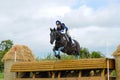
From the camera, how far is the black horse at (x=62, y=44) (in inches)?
611

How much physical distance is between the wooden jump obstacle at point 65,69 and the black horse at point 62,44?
553 millimetres

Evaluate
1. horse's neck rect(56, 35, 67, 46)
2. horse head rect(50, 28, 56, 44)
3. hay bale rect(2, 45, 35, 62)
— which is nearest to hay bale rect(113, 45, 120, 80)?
horse's neck rect(56, 35, 67, 46)

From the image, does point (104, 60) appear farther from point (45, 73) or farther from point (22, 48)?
point (22, 48)

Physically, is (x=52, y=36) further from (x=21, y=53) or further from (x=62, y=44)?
(x=21, y=53)

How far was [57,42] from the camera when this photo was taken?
15867 mm

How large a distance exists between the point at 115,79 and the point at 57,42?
2685 mm

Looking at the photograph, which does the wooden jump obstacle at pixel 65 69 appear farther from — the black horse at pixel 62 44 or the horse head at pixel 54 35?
the horse head at pixel 54 35

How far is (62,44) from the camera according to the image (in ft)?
52.4

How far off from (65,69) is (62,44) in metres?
1.04

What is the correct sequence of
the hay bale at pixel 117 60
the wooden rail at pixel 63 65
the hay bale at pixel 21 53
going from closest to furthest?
the hay bale at pixel 117 60 → the wooden rail at pixel 63 65 → the hay bale at pixel 21 53

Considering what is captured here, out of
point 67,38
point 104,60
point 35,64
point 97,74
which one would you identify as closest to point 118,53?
point 104,60

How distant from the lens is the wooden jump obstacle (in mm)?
14708

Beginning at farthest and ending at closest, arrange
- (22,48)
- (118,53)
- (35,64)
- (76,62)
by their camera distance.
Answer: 1. (22,48)
2. (35,64)
3. (76,62)
4. (118,53)

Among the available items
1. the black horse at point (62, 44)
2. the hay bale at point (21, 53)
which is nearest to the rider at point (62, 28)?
the black horse at point (62, 44)
